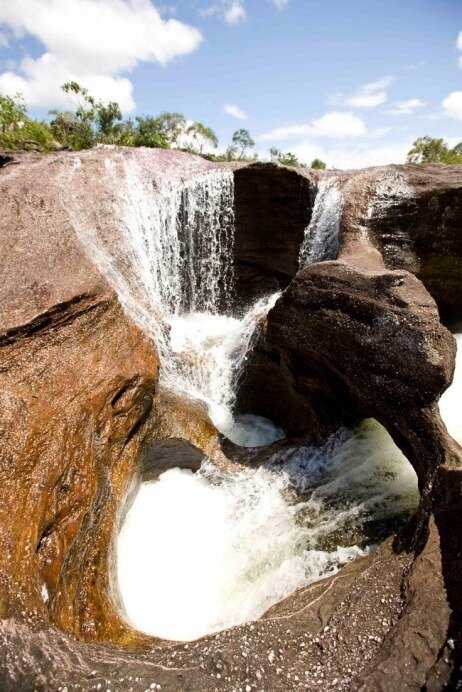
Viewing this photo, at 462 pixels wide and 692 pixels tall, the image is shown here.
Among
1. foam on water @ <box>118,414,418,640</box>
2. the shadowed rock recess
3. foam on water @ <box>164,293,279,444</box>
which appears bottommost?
foam on water @ <box>118,414,418,640</box>

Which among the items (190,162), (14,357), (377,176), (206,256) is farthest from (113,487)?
(190,162)

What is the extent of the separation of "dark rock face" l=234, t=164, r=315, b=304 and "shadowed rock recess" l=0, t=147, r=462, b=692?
1229 millimetres

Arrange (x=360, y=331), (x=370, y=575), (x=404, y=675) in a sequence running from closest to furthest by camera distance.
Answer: (x=404, y=675), (x=370, y=575), (x=360, y=331)

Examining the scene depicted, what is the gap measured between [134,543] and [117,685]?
2.63m

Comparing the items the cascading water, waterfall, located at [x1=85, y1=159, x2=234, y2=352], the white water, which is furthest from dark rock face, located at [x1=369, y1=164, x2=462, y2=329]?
waterfall, located at [x1=85, y1=159, x2=234, y2=352]

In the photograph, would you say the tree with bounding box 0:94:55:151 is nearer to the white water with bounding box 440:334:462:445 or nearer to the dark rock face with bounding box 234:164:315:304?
A: the dark rock face with bounding box 234:164:315:304

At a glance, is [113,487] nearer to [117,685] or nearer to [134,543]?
[134,543]

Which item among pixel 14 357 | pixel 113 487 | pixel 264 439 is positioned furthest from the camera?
pixel 264 439

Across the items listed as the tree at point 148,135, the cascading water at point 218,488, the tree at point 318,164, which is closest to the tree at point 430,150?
the tree at point 318,164

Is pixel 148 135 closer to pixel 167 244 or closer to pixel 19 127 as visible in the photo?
pixel 19 127

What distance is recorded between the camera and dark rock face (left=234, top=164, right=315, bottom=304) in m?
8.79

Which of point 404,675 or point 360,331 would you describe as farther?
point 360,331

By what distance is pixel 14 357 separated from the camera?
3.85 metres

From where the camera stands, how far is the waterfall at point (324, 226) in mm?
7691
